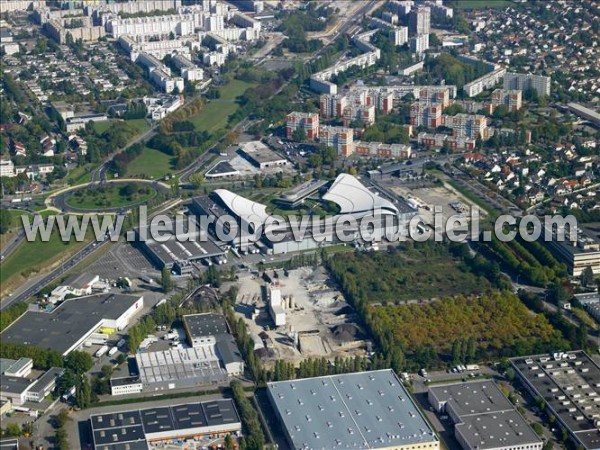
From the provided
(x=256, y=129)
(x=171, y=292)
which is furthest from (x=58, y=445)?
(x=256, y=129)

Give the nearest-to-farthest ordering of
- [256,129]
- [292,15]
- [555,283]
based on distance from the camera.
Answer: [555,283]
[256,129]
[292,15]

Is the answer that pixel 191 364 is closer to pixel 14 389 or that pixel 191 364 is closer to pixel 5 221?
pixel 14 389

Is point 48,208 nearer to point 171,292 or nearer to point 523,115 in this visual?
point 171,292

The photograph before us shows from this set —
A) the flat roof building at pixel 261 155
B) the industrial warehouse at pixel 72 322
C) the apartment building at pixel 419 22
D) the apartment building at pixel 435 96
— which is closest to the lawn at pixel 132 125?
the flat roof building at pixel 261 155

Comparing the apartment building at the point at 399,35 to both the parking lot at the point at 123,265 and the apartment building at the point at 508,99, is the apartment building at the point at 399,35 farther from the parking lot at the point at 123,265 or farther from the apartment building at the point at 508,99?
the parking lot at the point at 123,265

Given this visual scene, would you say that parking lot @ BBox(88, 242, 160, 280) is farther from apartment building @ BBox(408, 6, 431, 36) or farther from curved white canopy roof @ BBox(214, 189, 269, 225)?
apartment building @ BBox(408, 6, 431, 36)

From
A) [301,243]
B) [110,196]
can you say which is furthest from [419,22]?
[301,243]
